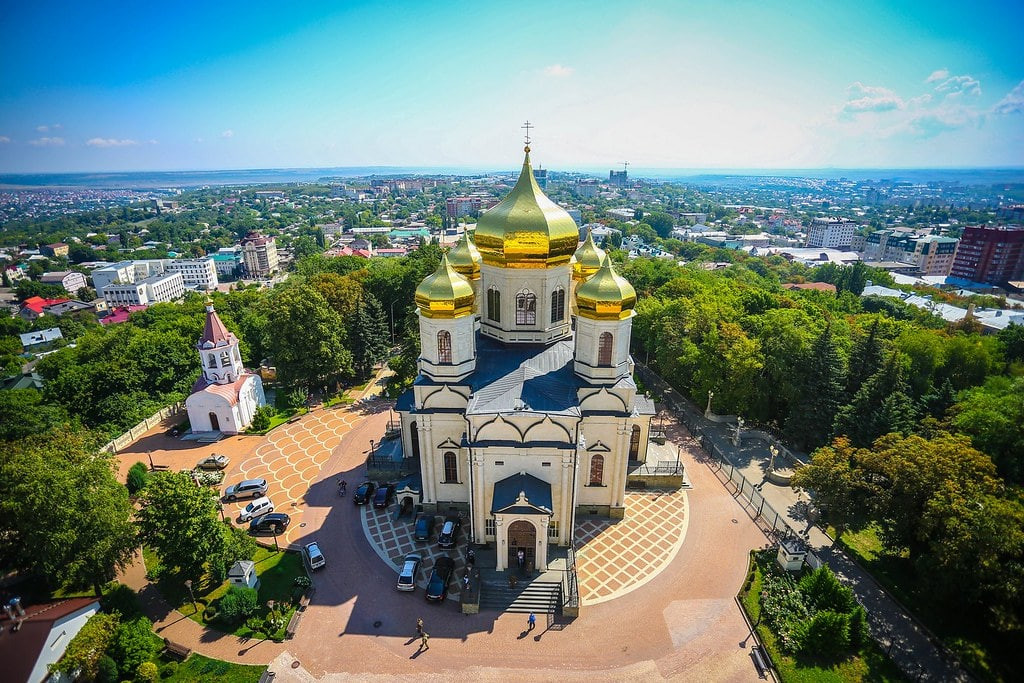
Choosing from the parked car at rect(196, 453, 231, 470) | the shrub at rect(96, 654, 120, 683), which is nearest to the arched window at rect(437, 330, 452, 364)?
the shrub at rect(96, 654, 120, 683)

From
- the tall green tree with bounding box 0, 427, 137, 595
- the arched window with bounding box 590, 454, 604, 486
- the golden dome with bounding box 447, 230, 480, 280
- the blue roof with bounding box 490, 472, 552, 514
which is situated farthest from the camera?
the golden dome with bounding box 447, 230, 480, 280

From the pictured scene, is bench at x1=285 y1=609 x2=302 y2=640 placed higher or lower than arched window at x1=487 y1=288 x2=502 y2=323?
lower

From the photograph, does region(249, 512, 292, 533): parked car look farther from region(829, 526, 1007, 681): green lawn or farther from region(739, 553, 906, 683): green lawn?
region(829, 526, 1007, 681): green lawn

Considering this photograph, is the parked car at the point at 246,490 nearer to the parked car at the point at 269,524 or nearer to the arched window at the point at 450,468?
the parked car at the point at 269,524

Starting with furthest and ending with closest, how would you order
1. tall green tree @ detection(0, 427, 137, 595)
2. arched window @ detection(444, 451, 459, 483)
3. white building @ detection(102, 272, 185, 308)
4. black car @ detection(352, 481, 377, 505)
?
white building @ detection(102, 272, 185, 308) → black car @ detection(352, 481, 377, 505) → arched window @ detection(444, 451, 459, 483) → tall green tree @ detection(0, 427, 137, 595)

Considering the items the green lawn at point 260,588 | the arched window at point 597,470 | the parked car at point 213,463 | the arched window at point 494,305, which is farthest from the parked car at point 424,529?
the parked car at point 213,463

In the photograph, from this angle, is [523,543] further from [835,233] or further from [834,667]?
[835,233]
